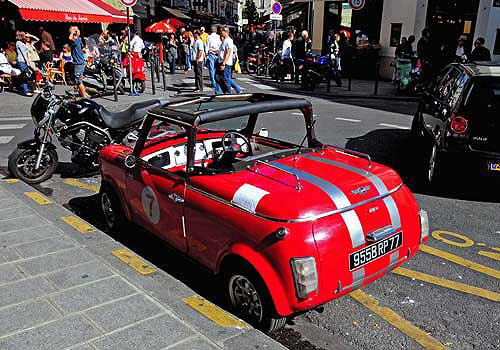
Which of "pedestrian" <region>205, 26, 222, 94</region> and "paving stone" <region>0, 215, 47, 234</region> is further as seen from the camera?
"pedestrian" <region>205, 26, 222, 94</region>

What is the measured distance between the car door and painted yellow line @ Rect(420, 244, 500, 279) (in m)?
2.50

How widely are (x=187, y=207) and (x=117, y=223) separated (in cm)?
157

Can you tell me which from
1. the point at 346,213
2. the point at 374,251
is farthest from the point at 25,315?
the point at 374,251

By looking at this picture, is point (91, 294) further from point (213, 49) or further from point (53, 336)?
point (213, 49)

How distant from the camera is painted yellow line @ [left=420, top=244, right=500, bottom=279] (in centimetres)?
431

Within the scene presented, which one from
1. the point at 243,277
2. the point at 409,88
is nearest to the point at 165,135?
the point at 243,277

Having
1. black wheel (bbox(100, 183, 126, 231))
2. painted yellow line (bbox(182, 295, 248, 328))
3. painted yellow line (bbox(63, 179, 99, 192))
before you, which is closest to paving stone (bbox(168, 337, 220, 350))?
painted yellow line (bbox(182, 295, 248, 328))

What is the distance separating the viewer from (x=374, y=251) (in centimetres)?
333

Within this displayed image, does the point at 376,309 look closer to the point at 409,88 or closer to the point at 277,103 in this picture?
the point at 277,103

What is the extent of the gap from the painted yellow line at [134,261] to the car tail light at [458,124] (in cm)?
432

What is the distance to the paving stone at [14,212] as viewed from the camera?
516 cm

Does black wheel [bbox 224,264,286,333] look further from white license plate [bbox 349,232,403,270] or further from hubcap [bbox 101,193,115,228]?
hubcap [bbox 101,193,115,228]

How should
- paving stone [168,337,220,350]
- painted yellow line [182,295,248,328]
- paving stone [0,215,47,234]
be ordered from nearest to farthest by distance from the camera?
paving stone [168,337,220,350] < painted yellow line [182,295,248,328] < paving stone [0,215,47,234]

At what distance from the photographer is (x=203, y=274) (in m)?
4.30
